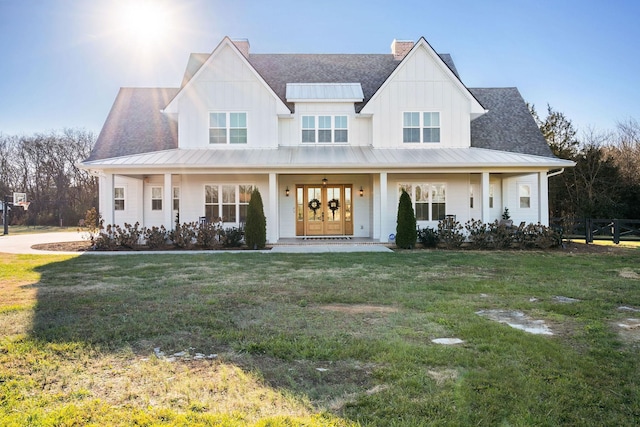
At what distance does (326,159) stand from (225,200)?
15.6 feet

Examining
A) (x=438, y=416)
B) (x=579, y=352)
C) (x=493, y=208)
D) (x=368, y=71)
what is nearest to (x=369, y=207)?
(x=493, y=208)

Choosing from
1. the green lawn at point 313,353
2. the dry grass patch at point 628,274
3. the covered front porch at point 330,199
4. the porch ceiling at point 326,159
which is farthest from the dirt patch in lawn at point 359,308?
the covered front porch at point 330,199

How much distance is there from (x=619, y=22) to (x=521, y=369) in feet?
73.4

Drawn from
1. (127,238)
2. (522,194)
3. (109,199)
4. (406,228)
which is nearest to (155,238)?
(127,238)

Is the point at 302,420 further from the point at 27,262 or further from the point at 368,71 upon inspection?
the point at 368,71

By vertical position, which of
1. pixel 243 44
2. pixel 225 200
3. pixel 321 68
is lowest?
pixel 225 200

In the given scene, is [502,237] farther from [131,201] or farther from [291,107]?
[131,201]

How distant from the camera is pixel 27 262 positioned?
1176 cm

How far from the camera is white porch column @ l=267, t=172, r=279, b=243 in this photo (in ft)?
53.0

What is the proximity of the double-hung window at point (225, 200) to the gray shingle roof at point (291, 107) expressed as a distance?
145 inches

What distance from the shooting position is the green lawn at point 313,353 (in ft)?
10.5

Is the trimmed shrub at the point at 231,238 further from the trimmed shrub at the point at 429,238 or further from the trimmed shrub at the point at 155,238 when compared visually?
the trimmed shrub at the point at 429,238

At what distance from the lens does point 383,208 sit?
1661 cm

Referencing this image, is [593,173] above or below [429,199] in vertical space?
above
